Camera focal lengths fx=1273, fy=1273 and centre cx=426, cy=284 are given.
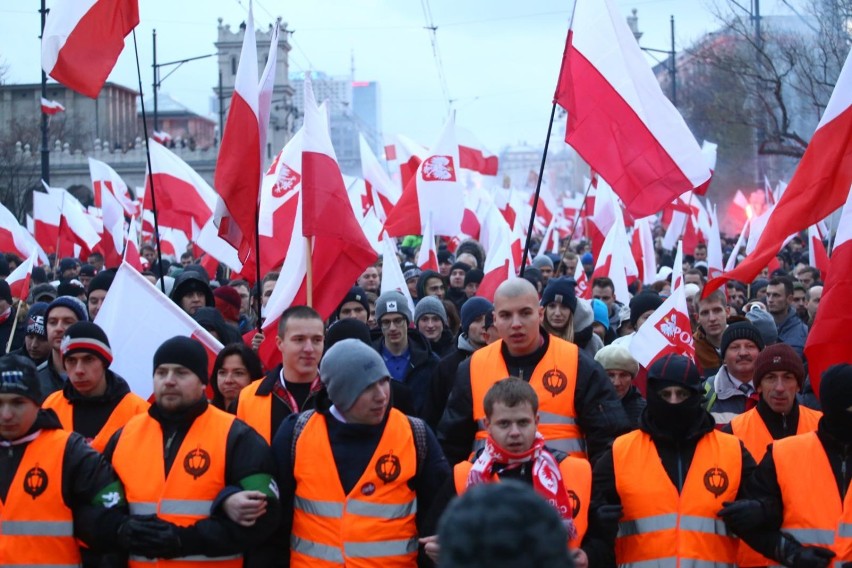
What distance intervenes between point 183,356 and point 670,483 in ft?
6.63

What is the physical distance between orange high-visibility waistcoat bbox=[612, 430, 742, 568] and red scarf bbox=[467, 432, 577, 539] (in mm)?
410

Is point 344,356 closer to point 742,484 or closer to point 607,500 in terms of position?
point 607,500

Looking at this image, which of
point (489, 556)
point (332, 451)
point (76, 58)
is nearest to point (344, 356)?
point (332, 451)

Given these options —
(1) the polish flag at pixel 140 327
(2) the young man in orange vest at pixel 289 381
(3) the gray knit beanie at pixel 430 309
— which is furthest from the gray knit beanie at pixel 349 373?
(3) the gray knit beanie at pixel 430 309

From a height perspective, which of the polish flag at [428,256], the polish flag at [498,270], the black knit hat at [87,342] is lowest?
the black knit hat at [87,342]

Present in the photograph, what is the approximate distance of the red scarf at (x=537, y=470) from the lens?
473 cm

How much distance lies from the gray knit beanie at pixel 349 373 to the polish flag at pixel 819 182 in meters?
2.98

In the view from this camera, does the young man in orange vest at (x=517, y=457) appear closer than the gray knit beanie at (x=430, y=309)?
Yes

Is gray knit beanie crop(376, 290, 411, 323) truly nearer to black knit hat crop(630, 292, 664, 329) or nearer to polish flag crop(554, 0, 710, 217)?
polish flag crop(554, 0, 710, 217)

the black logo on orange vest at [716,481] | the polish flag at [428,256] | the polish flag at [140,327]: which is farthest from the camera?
the polish flag at [428,256]

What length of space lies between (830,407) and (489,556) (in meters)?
3.26

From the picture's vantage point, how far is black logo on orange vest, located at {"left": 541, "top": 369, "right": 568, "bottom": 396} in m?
5.64

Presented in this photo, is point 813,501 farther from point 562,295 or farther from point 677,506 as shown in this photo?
point 562,295

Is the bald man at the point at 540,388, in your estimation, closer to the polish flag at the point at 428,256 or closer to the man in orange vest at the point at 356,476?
the man in orange vest at the point at 356,476
